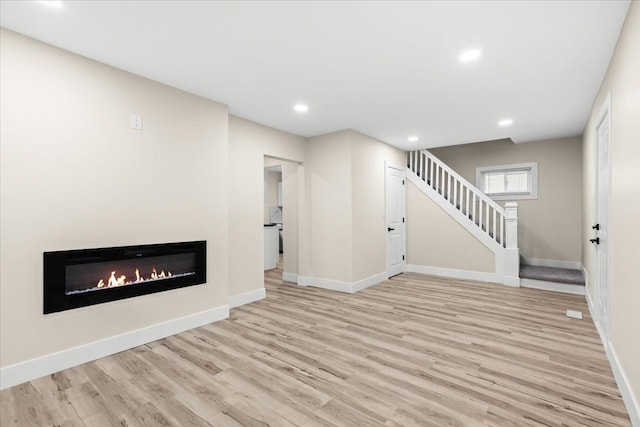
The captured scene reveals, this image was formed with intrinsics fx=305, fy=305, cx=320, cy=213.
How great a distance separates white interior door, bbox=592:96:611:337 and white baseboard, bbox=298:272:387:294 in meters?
2.91

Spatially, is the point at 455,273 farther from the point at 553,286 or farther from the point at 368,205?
the point at 368,205

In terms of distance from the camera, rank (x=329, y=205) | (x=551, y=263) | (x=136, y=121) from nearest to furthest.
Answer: (x=136, y=121)
(x=329, y=205)
(x=551, y=263)

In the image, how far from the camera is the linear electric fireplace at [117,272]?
2479 millimetres

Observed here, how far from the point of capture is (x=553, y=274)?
5.18 meters

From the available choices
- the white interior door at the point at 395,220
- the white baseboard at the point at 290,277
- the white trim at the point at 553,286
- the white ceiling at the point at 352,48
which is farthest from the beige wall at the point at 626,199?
the white baseboard at the point at 290,277

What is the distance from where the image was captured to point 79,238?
2594 millimetres

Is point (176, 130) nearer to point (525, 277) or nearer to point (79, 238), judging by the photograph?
point (79, 238)

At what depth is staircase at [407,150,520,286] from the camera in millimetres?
5305

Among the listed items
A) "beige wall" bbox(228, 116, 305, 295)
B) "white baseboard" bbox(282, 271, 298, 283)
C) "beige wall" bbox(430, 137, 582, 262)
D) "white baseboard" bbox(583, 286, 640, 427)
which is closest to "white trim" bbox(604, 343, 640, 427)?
"white baseboard" bbox(583, 286, 640, 427)

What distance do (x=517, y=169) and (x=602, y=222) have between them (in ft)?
11.7

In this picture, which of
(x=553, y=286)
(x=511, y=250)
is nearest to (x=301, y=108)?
(x=511, y=250)

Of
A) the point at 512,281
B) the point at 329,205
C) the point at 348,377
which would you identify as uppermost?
the point at 329,205

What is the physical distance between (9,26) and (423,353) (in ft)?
13.7

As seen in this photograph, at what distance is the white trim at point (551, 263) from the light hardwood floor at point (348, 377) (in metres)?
2.73
